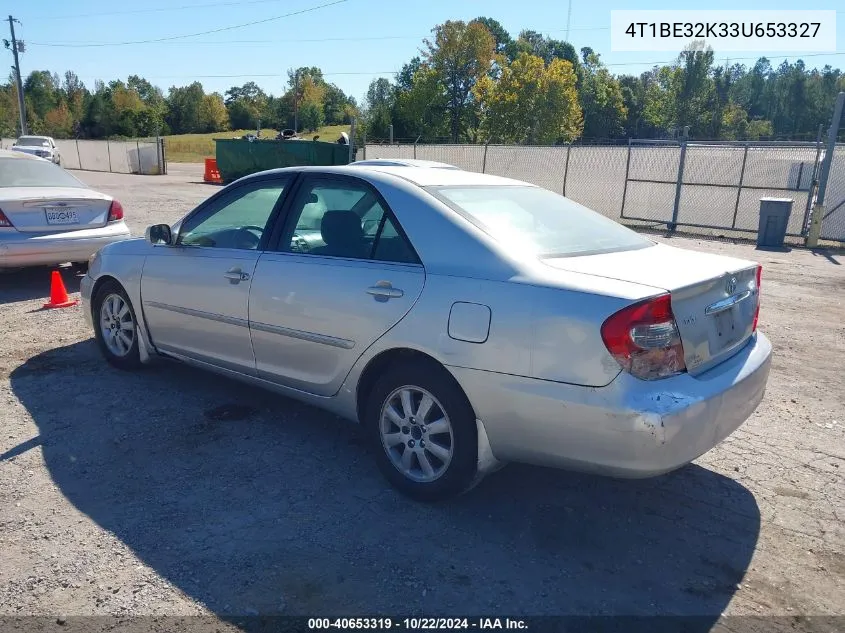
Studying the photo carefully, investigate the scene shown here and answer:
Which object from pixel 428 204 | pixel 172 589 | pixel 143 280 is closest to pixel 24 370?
pixel 143 280

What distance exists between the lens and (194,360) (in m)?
4.80

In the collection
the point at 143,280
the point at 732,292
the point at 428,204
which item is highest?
the point at 428,204

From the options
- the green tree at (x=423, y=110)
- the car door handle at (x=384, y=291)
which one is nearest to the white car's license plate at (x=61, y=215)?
the car door handle at (x=384, y=291)

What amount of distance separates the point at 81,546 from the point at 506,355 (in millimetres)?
2109

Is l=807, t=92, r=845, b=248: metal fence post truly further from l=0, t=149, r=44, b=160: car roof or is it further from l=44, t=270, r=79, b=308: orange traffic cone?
l=0, t=149, r=44, b=160: car roof

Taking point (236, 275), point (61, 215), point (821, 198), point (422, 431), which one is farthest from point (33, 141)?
point (422, 431)

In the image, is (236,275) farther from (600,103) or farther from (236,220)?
(600,103)

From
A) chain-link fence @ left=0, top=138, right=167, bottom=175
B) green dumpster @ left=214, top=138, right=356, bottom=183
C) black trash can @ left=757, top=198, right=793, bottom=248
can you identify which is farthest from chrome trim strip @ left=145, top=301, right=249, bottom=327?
chain-link fence @ left=0, top=138, right=167, bottom=175

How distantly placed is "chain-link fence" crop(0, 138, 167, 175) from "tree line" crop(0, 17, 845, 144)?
12.4 meters

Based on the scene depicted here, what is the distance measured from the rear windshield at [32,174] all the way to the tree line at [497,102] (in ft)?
98.7

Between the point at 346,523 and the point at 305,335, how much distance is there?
1.10 m

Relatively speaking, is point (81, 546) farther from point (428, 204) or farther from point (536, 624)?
point (428, 204)

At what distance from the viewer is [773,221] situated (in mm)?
13570

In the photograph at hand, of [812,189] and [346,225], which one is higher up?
[346,225]
